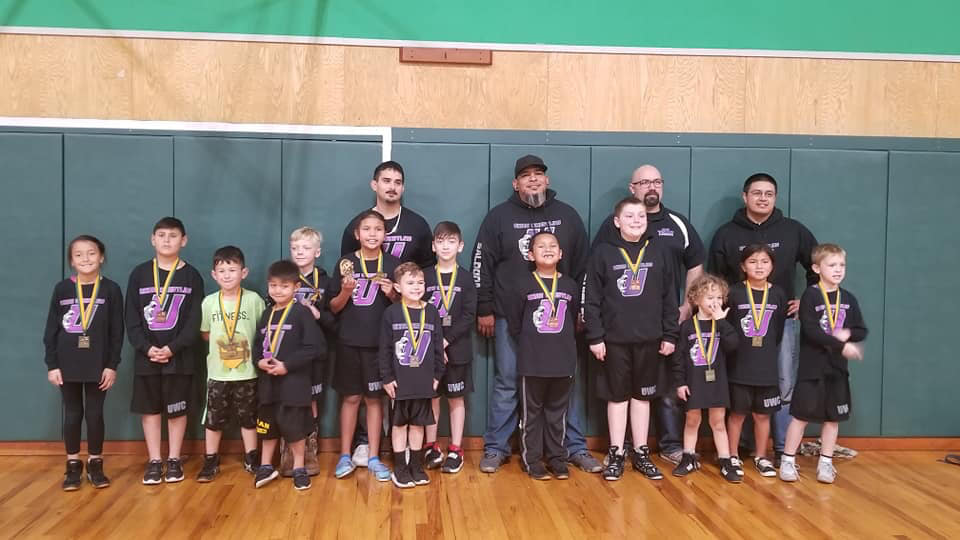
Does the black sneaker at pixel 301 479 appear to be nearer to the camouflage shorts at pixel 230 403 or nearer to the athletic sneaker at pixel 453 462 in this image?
the camouflage shorts at pixel 230 403

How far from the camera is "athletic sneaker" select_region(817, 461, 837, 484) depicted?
4031 millimetres

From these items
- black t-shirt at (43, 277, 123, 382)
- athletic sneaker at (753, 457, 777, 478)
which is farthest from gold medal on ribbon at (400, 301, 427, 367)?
athletic sneaker at (753, 457, 777, 478)

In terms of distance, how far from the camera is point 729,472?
13.2 ft

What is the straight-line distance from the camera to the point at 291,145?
15.0 feet

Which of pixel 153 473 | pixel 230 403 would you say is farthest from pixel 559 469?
pixel 153 473

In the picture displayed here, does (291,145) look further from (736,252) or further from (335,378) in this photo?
(736,252)

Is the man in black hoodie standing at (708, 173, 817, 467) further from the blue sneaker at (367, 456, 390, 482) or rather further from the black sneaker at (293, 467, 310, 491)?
the black sneaker at (293, 467, 310, 491)

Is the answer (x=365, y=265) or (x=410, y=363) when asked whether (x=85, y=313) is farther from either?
(x=410, y=363)

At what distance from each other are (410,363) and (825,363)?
2.51 m

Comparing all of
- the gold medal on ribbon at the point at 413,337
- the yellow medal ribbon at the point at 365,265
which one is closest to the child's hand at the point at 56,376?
the yellow medal ribbon at the point at 365,265

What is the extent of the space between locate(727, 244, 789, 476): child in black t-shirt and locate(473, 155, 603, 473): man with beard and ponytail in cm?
98

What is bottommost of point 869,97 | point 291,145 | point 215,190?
point 215,190

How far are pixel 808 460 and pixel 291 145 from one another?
4069mm

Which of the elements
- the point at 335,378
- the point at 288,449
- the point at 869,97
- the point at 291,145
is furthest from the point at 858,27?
the point at 288,449
